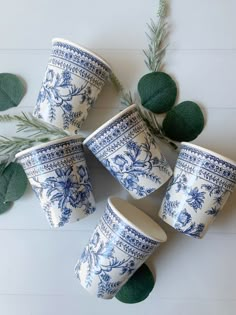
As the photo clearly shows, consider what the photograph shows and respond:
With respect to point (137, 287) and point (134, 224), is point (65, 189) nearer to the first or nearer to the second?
point (134, 224)

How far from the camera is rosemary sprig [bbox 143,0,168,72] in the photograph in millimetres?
691

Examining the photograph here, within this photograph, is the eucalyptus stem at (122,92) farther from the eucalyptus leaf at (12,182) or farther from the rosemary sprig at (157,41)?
the eucalyptus leaf at (12,182)

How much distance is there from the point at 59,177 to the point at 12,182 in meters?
0.12

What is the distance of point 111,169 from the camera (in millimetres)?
628

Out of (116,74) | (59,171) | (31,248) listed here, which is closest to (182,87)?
(116,74)

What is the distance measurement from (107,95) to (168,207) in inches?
8.4

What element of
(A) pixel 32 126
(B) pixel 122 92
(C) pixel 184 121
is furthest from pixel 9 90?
(C) pixel 184 121

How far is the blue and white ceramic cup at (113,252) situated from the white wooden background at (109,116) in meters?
0.07

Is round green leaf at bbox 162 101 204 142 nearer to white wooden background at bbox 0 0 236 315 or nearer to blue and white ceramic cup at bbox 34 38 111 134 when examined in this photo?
white wooden background at bbox 0 0 236 315

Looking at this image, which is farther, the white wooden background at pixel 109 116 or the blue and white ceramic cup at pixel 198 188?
the white wooden background at pixel 109 116

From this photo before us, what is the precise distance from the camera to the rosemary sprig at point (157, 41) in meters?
0.69

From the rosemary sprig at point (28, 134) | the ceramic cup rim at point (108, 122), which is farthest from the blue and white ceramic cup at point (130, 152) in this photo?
the rosemary sprig at point (28, 134)

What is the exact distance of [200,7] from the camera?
704 millimetres

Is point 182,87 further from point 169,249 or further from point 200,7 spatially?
point 169,249
